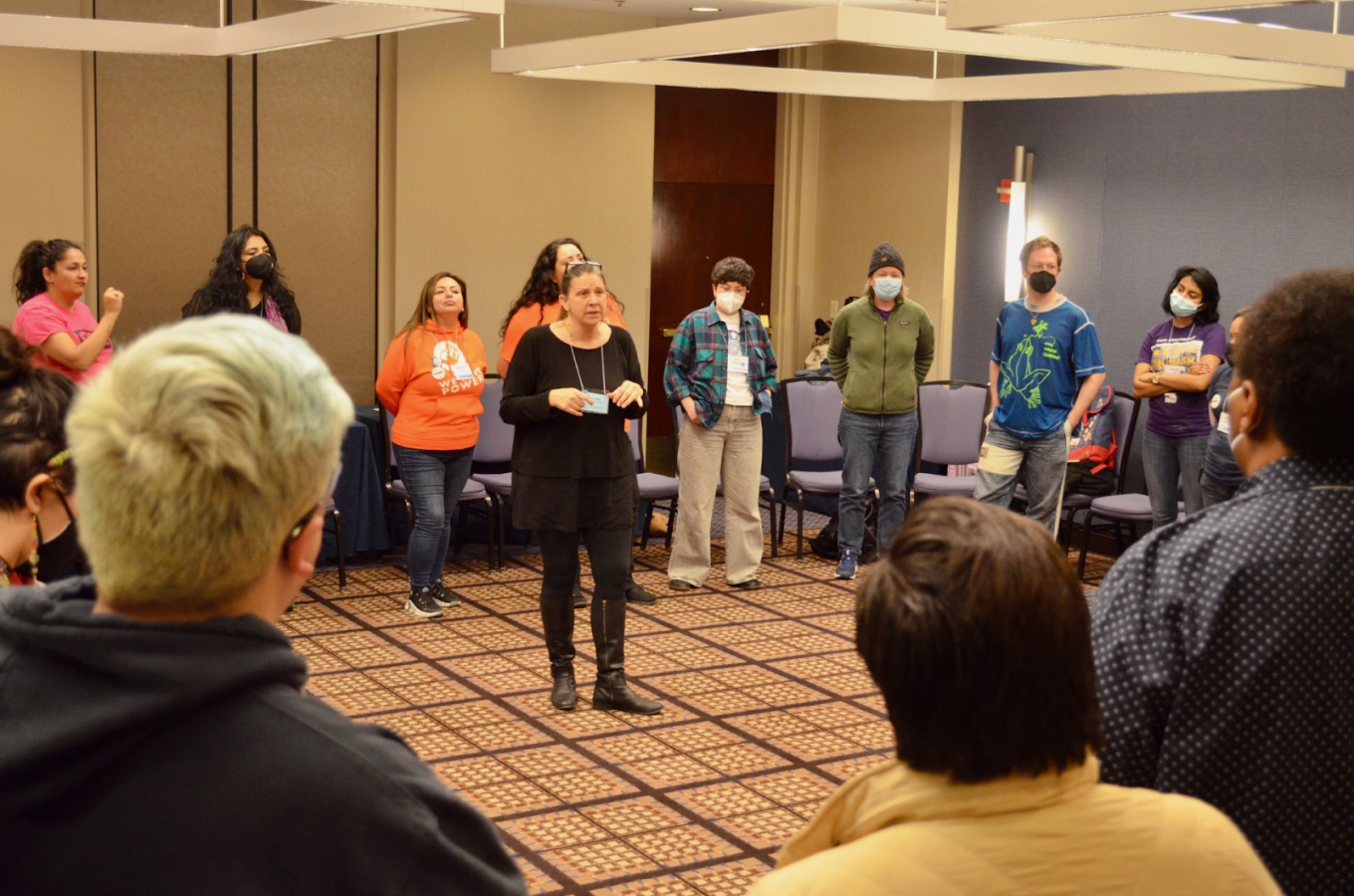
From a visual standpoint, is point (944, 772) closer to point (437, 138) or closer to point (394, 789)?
point (394, 789)

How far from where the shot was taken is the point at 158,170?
7699 mm

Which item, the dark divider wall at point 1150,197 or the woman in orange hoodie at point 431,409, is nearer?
the woman in orange hoodie at point 431,409

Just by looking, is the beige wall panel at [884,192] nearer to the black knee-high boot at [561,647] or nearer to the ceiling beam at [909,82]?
the ceiling beam at [909,82]

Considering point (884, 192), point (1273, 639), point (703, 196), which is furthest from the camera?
point (703, 196)

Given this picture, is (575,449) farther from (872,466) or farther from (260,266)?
(872,466)

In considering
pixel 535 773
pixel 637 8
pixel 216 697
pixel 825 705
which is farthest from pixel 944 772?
pixel 637 8

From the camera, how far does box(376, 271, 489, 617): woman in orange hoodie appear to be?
6.18m

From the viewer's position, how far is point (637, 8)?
28.2ft

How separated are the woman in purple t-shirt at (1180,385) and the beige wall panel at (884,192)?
2.65 metres

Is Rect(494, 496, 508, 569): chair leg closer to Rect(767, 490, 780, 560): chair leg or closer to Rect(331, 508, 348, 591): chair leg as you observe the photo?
Rect(331, 508, 348, 591): chair leg

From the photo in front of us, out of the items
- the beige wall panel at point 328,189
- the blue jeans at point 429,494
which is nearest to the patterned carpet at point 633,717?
the blue jeans at point 429,494

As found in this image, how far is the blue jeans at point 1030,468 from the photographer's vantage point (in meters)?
6.39

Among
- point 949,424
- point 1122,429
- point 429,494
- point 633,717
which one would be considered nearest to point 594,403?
point 633,717

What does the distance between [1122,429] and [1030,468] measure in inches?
57.0
